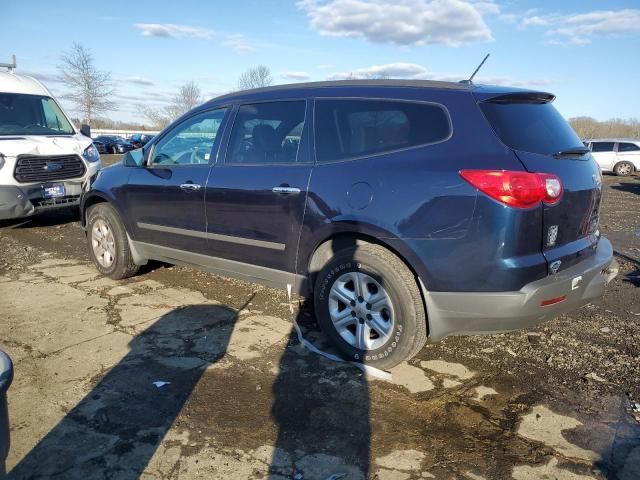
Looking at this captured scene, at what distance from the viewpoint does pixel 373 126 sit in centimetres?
345

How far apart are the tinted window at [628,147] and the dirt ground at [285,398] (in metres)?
22.2

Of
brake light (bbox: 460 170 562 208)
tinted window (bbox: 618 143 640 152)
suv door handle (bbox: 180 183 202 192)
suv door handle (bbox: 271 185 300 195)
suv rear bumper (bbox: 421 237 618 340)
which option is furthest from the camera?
tinted window (bbox: 618 143 640 152)

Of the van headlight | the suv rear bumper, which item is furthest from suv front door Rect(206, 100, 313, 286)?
the van headlight

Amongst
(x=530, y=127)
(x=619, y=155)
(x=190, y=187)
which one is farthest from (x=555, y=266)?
(x=619, y=155)

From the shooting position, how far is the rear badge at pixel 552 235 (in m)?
2.99

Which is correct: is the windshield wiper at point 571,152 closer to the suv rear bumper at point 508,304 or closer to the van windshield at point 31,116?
the suv rear bumper at point 508,304

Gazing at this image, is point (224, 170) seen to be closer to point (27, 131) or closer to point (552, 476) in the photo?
point (552, 476)

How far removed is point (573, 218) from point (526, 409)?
1.19 metres

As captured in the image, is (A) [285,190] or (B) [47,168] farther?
(B) [47,168]

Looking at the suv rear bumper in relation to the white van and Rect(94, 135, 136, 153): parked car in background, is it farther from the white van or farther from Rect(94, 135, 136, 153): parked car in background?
Rect(94, 135, 136, 153): parked car in background

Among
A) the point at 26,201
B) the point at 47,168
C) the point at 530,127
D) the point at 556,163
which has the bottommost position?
the point at 26,201

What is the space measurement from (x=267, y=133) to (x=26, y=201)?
4.87 metres

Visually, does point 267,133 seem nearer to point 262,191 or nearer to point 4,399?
point 262,191

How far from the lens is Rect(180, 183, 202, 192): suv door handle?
4.38 metres
